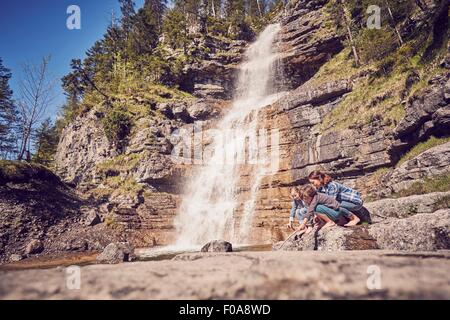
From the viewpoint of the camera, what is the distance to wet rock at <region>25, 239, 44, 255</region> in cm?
1736

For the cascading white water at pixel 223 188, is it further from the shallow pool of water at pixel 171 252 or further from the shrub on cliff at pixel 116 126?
the shrub on cliff at pixel 116 126

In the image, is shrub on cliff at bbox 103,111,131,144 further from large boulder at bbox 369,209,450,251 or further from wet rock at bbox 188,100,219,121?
large boulder at bbox 369,209,450,251

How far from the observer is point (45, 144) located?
4678cm

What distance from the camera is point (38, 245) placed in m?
17.9

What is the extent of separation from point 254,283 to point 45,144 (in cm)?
5521

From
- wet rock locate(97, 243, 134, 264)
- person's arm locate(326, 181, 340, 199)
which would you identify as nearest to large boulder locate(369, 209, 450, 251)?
person's arm locate(326, 181, 340, 199)

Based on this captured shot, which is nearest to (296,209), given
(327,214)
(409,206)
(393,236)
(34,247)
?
(327,214)

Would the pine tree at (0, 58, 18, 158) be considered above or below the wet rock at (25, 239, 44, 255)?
above

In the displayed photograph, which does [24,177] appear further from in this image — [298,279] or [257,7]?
[257,7]

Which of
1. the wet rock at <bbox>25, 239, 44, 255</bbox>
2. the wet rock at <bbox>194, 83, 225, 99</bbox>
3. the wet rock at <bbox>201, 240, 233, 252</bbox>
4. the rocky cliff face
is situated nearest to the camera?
the wet rock at <bbox>201, 240, 233, 252</bbox>

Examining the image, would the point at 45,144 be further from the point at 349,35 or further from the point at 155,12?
the point at 349,35

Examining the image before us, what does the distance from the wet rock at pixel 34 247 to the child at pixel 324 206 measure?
1862 cm

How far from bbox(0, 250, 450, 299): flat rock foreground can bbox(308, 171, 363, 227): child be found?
523 cm

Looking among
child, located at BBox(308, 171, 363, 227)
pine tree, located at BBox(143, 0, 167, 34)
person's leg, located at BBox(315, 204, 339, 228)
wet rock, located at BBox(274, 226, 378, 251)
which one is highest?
pine tree, located at BBox(143, 0, 167, 34)
